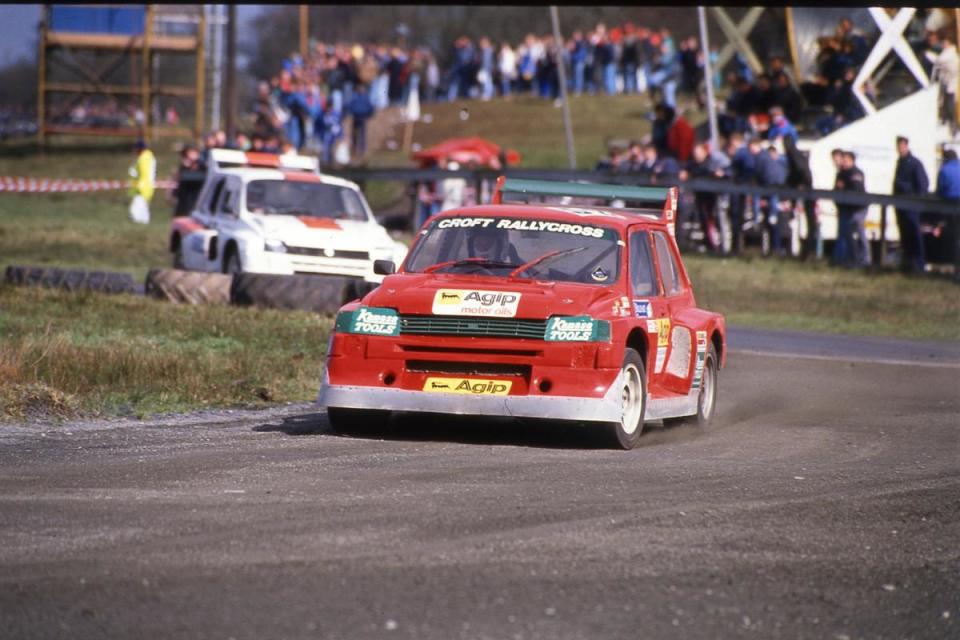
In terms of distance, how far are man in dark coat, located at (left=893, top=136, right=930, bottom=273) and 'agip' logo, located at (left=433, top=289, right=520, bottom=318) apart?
15.9 m

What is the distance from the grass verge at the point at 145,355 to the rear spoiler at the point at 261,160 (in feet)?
20.2

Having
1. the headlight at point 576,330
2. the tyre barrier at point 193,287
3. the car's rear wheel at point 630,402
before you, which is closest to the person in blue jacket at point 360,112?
the tyre barrier at point 193,287

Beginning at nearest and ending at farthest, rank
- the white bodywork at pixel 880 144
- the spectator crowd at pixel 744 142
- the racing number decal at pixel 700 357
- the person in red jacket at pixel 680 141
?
the racing number decal at pixel 700 357 → the spectator crowd at pixel 744 142 → the white bodywork at pixel 880 144 → the person in red jacket at pixel 680 141

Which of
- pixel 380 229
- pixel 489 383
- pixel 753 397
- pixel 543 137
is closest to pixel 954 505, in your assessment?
pixel 489 383

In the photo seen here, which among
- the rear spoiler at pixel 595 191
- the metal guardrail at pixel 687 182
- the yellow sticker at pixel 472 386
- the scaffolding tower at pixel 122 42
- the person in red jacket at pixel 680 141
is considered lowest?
the yellow sticker at pixel 472 386

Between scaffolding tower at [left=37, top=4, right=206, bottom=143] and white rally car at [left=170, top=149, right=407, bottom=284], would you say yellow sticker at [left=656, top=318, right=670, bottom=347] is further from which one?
scaffolding tower at [left=37, top=4, right=206, bottom=143]

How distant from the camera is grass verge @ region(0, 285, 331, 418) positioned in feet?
38.6

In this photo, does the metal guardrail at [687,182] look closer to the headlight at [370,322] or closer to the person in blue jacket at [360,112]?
the person in blue jacket at [360,112]

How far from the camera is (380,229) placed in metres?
21.1

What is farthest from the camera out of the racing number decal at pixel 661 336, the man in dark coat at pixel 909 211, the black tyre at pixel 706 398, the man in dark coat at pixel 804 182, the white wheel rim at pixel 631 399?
the man in dark coat at pixel 804 182

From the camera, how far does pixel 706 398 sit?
12.3m

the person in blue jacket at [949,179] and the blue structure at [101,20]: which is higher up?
the blue structure at [101,20]

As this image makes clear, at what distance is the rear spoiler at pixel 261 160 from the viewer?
79.4 ft

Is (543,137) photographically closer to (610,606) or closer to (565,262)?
(565,262)
